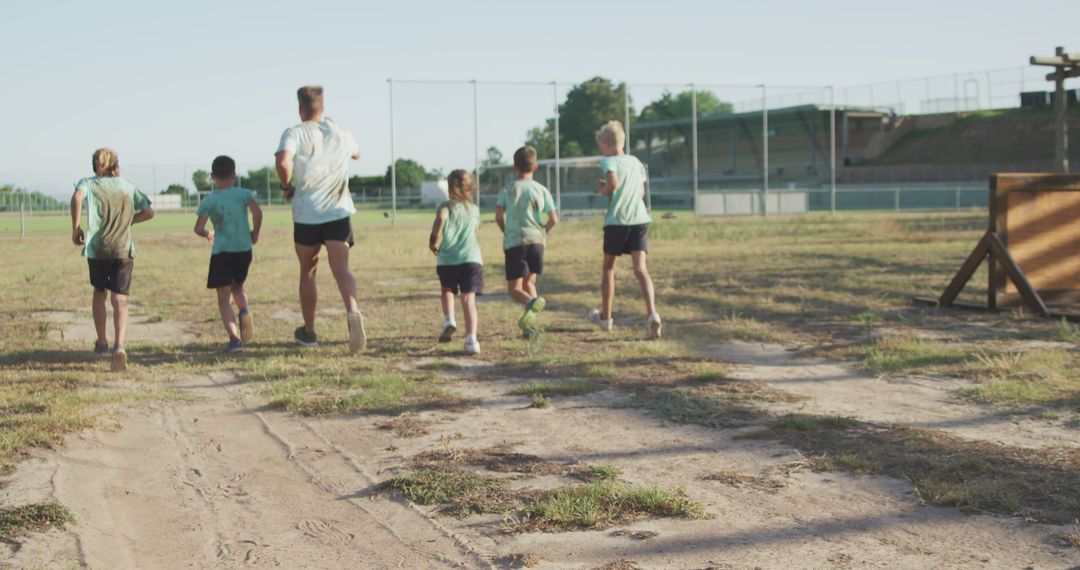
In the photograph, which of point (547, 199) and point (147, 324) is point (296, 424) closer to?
point (547, 199)

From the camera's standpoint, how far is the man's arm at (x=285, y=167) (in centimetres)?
695

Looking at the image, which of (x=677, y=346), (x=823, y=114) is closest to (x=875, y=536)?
(x=677, y=346)

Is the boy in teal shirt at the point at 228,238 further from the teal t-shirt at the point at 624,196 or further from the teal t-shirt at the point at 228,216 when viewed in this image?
the teal t-shirt at the point at 624,196

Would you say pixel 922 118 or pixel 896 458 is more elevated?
pixel 922 118

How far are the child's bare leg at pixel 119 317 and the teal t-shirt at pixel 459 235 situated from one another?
227 cm

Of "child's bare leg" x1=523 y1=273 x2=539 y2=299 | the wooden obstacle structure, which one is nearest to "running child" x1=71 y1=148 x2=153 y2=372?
"child's bare leg" x1=523 y1=273 x2=539 y2=299

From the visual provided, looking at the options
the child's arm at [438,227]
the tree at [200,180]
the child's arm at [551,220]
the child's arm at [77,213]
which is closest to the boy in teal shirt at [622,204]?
the child's arm at [551,220]

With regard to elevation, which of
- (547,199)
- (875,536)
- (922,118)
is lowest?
(875,536)

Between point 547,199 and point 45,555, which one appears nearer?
point 45,555

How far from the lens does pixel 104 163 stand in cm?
739

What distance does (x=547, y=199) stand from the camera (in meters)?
8.24

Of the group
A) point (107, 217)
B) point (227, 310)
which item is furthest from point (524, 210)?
point (107, 217)

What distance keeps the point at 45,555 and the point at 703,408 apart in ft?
10.6

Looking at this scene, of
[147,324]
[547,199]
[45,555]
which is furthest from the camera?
[147,324]
